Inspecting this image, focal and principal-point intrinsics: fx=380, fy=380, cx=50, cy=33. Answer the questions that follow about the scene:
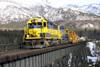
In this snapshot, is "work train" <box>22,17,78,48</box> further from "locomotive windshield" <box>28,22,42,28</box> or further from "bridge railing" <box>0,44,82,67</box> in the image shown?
"bridge railing" <box>0,44,82,67</box>

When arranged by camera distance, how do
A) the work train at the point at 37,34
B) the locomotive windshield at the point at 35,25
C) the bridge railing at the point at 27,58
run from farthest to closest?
the locomotive windshield at the point at 35,25 < the work train at the point at 37,34 < the bridge railing at the point at 27,58

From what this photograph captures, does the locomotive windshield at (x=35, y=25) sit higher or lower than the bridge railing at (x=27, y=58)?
higher

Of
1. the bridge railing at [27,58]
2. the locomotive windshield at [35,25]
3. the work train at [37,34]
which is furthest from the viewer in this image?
the locomotive windshield at [35,25]

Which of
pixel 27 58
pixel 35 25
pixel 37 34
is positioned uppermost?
pixel 35 25

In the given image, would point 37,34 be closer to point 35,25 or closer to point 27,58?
point 35,25

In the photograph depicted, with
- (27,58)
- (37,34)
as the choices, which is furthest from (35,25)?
(27,58)

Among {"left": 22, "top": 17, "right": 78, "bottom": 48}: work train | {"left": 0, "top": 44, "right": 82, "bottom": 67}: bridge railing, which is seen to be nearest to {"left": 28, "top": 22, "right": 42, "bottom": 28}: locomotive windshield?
{"left": 22, "top": 17, "right": 78, "bottom": 48}: work train

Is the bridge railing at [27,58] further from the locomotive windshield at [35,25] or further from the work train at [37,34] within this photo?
the locomotive windshield at [35,25]

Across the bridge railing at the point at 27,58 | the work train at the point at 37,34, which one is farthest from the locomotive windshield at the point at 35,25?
the bridge railing at the point at 27,58

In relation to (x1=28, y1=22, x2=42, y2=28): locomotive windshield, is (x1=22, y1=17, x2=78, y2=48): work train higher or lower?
lower

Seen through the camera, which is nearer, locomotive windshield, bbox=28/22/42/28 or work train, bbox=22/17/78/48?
work train, bbox=22/17/78/48

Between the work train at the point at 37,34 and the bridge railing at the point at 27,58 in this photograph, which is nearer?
the bridge railing at the point at 27,58

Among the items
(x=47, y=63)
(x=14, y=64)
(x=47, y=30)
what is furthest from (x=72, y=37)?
(x=14, y=64)

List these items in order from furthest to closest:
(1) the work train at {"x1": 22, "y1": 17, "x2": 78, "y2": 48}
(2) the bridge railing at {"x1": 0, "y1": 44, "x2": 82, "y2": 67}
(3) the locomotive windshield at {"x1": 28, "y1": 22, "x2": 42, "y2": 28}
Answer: (3) the locomotive windshield at {"x1": 28, "y1": 22, "x2": 42, "y2": 28} < (1) the work train at {"x1": 22, "y1": 17, "x2": 78, "y2": 48} < (2) the bridge railing at {"x1": 0, "y1": 44, "x2": 82, "y2": 67}
